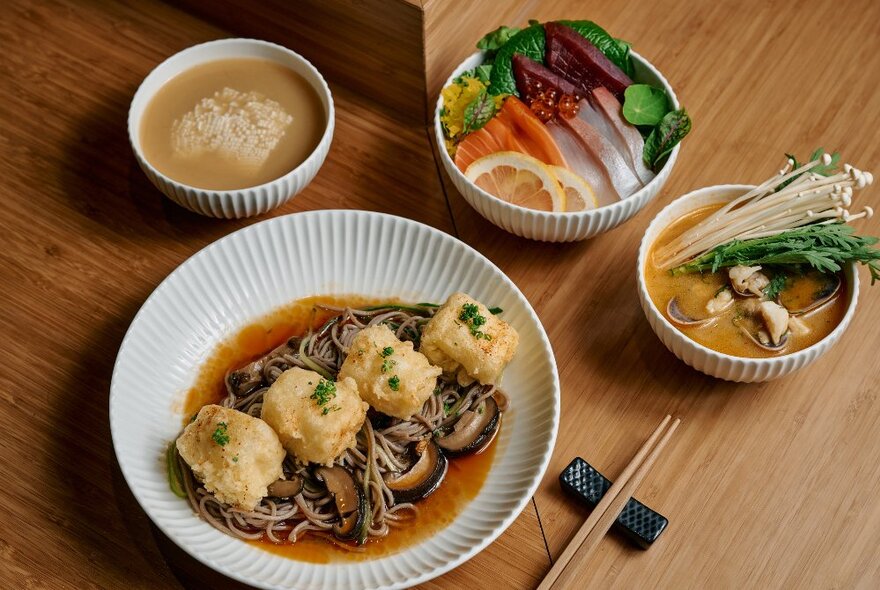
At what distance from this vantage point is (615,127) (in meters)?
3.15

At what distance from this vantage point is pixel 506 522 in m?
2.51

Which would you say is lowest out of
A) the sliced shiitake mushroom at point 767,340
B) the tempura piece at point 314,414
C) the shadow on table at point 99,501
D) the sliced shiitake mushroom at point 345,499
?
the shadow on table at point 99,501

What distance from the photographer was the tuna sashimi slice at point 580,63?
3.23 meters

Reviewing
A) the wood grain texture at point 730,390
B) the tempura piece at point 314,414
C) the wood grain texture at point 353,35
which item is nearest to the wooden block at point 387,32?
the wood grain texture at point 353,35

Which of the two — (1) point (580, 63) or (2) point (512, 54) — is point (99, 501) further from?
(1) point (580, 63)

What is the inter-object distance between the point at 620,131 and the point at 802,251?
2.40 ft

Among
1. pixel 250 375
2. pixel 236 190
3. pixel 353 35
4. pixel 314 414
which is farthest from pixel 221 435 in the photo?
pixel 353 35

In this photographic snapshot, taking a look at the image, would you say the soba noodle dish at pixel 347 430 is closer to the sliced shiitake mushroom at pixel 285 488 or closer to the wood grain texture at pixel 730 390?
the sliced shiitake mushroom at pixel 285 488

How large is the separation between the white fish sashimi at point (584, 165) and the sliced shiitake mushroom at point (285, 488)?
4.37 feet

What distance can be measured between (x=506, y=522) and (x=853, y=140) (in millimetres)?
2039

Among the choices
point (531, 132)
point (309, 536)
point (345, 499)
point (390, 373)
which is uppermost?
point (531, 132)

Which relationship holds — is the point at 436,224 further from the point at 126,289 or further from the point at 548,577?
the point at 548,577

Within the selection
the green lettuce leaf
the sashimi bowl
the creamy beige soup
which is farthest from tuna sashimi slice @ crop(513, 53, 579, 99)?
the creamy beige soup

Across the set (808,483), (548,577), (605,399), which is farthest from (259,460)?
(808,483)
